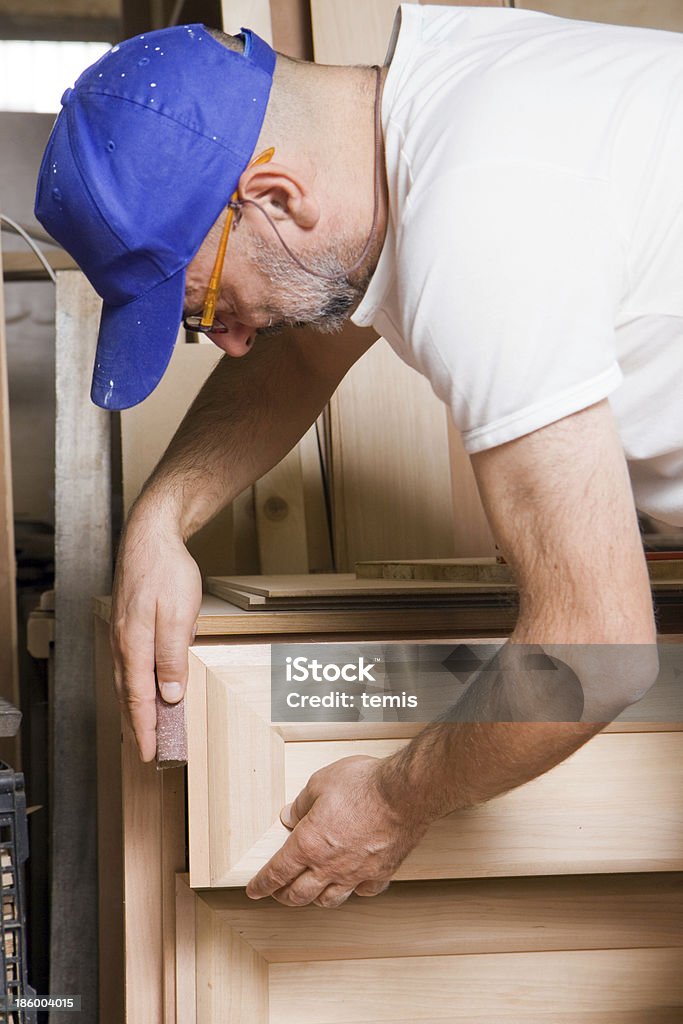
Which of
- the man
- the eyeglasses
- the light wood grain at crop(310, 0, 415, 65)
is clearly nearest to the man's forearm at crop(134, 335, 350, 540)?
the man

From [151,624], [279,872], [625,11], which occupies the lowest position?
[279,872]

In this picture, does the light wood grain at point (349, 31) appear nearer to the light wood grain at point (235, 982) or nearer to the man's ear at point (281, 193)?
the man's ear at point (281, 193)

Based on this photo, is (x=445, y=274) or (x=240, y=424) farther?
(x=240, y=424)

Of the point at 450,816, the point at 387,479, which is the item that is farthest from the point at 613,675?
the point at 387,479

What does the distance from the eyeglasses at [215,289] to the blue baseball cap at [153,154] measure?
0.01 m

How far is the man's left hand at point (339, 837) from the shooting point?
86 centimetres

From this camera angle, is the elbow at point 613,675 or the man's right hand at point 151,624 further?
the man's right hand at point 151,624

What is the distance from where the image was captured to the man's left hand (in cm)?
86

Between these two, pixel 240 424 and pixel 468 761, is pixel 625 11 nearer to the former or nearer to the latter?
pixel 240 424

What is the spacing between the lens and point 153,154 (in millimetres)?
857

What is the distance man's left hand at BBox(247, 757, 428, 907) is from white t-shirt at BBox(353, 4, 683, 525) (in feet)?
1.03


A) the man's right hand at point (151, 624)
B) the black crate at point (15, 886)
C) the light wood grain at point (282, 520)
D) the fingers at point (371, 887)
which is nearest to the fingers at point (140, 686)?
the man's right hand at point (151, 624)

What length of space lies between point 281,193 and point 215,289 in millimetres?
106

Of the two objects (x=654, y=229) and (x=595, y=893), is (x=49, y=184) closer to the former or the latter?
(x=654, y=229)
